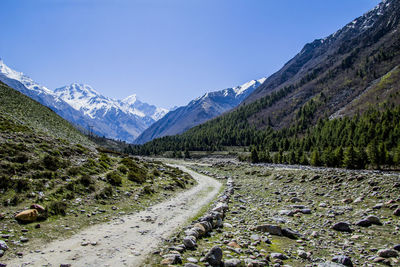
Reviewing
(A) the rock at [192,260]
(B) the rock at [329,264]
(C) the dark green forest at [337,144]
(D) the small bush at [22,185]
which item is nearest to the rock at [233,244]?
(A) the rock at [192,260]

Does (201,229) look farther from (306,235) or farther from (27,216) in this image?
(27,216)

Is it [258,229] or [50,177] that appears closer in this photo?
[258,229]

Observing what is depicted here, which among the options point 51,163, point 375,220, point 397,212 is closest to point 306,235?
point 375,220

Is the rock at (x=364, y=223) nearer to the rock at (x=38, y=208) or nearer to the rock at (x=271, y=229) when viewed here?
the rock at (x=271, y=229)

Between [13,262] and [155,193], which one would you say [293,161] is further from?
[13,262]

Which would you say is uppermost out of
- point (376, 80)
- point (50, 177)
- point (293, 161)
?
point (376, 80)

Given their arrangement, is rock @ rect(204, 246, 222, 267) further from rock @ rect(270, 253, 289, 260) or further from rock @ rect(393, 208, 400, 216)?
rock @ rect(393, 208, 400, 216)

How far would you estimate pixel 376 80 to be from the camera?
186 meters

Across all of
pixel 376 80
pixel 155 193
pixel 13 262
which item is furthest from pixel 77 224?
pixel 376 80

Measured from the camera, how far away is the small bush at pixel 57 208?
15021mm

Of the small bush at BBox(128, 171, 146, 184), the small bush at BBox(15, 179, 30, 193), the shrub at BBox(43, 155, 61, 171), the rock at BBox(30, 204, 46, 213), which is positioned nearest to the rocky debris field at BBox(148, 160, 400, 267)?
the rock at BBox(30, 204, 46, 213)

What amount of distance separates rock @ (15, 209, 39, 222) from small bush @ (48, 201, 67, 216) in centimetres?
143

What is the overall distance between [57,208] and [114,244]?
6659 mm

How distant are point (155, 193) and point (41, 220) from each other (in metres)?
15.1
